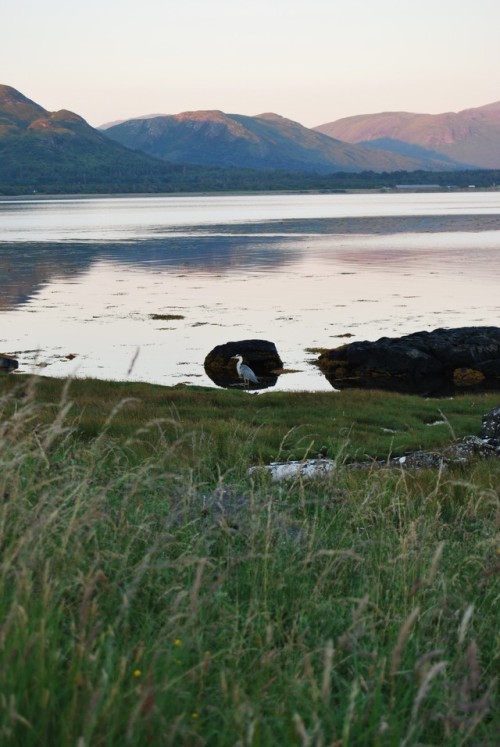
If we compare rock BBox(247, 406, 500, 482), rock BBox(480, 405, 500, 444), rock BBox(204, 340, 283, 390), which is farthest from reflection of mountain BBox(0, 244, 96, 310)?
rock BBox(247, 406, 500, 482)

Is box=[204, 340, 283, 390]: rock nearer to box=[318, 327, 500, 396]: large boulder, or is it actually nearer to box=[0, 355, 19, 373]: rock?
box=[318, 327, 500, 396]: large boulder

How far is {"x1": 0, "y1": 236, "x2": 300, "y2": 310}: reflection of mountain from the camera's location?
62031 mm

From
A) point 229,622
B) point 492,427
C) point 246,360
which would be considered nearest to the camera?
point 229,622

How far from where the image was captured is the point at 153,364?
34938 mm

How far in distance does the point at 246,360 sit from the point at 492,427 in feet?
58.8

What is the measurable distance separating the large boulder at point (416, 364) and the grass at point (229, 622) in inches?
900

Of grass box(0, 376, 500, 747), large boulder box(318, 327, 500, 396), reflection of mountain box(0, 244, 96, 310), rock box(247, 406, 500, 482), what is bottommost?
large boulder box(318, 327, 500, 396)

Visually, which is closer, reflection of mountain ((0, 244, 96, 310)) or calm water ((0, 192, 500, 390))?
calm water ((0, 192, 500, 390))

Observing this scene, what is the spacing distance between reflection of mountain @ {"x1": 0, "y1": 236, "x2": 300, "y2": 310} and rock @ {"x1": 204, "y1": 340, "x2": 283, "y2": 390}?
19.2 m

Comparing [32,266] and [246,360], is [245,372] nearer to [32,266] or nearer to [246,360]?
[246,360]

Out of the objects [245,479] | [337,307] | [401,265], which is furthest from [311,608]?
[401,265]

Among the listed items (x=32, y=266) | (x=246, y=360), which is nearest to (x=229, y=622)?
(x=246, y=360)

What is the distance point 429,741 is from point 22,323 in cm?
4094

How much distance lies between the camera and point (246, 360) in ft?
110
